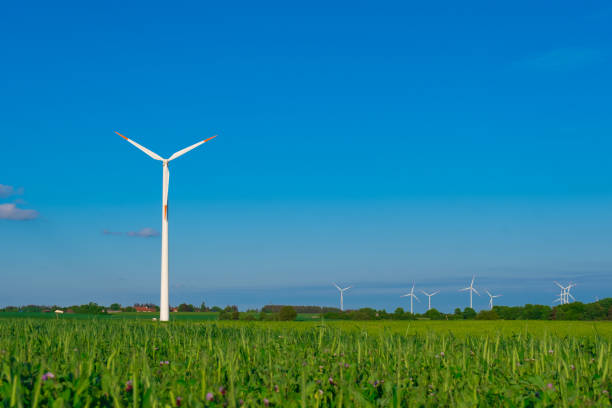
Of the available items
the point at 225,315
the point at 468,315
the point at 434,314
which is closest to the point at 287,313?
the point at 225,315

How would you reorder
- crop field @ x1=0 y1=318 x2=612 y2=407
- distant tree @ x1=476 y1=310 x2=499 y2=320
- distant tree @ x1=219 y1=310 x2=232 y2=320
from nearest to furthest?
crop field @ x1=0 y1=318 x2=612 y2=407
distant tree @ x1=219 y1=310 x2=232 y2=320
distant tree @ x1=476 y1=310 x2=499 y2=320

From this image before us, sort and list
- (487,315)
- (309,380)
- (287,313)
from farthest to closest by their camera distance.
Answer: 1. (487,315)
2. (287,313)
3. (309,380)

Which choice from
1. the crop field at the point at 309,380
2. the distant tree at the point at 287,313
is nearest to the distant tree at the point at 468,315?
the distant tree at the point at 287,313

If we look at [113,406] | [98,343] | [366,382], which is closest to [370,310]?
[98,343]

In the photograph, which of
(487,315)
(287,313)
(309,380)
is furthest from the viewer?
(487,315)

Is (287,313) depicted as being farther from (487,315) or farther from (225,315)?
(487,315)

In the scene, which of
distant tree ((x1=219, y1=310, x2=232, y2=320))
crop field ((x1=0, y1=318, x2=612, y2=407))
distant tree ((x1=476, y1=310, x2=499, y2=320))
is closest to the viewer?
crop field ((x1=0, y1=318, x2=612, y2=407))

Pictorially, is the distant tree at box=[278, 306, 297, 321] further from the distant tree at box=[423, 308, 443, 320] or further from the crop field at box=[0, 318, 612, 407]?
the crop field at box=[0, 318, 612, 407]

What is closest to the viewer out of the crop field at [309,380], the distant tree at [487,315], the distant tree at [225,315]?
the crop field at [309,380]

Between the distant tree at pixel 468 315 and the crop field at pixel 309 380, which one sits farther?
the distant tree at pixel 468 315

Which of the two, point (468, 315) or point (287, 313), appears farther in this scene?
point (468, 315)

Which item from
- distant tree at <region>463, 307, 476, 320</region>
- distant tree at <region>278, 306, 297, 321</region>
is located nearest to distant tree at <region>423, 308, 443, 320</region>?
distant tree at <region>463, 307, 476, 320</region>

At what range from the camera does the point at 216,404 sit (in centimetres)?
585

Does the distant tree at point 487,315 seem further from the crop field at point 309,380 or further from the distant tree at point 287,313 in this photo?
the crop field at point 309,380
